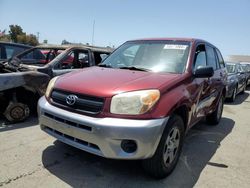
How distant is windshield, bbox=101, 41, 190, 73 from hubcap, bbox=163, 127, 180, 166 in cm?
92

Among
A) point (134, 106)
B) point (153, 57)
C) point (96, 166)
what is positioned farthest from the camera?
point (153, 57)

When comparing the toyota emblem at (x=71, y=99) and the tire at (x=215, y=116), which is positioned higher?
the toyota emblem at (x=71, y=99)

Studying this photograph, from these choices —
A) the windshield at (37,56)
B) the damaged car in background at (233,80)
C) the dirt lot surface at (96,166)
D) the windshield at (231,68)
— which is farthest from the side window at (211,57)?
the windshield at (231,68)

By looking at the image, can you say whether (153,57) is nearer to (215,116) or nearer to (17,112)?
(215,116)

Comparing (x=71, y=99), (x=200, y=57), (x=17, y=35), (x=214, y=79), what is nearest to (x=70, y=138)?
(x=71, y=99)

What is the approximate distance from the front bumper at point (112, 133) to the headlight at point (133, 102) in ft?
0.39

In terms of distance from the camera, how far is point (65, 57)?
6.32 m

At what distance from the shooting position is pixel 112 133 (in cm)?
299

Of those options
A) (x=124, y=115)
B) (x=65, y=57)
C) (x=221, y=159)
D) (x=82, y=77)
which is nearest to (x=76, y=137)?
(x=124, y=115)

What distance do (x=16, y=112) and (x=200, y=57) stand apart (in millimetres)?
3582

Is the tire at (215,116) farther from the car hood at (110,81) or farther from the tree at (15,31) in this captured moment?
the tree at (15,31)

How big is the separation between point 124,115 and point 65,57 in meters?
3.66

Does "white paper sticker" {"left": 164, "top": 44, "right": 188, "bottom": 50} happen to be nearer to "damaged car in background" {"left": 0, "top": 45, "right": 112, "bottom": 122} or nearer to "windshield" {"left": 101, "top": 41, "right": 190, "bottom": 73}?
"windshield" {"left": 101, "top": 41, "right": 190, "bottom": 73}

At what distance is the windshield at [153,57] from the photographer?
13.6 ft
